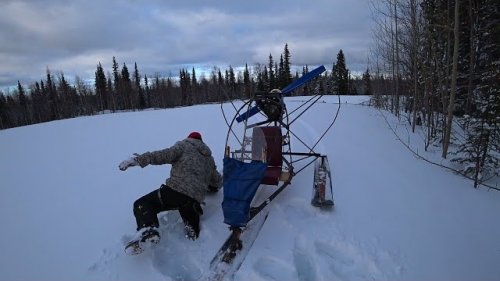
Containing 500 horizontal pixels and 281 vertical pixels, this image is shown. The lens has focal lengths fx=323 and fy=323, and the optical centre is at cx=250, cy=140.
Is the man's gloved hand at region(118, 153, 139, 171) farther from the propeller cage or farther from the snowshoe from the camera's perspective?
the propeller cage

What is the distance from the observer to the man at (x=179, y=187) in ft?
12.9

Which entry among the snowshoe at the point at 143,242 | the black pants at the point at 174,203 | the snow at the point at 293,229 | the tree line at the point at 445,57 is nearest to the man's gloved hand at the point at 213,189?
the snow at the point at 293,229

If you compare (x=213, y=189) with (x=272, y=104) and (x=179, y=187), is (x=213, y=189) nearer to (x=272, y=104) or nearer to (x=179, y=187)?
(x=179, y=187)

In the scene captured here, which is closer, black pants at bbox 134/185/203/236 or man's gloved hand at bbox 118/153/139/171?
man's gloved hand at bbox 118/153/139/171

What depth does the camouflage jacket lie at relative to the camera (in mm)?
4184

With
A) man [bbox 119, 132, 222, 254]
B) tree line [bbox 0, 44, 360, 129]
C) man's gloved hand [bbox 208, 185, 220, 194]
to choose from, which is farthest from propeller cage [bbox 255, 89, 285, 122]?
tree line [bbox 0, 44, 360, 129]

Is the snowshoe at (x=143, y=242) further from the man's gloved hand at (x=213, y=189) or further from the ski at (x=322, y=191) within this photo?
the ski at (x=322, y=191)

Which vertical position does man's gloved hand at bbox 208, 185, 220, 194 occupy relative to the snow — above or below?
above

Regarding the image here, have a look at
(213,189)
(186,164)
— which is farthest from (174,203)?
(213,189)

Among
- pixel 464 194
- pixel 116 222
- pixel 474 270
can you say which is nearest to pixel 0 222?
pixel 116 222

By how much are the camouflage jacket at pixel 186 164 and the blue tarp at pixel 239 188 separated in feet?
1.12

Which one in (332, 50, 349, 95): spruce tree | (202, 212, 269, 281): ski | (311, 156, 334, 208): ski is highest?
(332, 50, 349, 95): spruce tree

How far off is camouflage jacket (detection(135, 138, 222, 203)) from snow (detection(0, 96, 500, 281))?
56cm

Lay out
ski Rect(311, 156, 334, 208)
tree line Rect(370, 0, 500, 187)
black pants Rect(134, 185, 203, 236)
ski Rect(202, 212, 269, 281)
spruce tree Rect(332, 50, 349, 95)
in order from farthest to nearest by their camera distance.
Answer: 1. spruce tree Rect(332, 50, 349, 95)
2. tree line Rect(370, 0, 500, 187)
3. ski Rect(311, 156, 334, 208)
4. black pants Rect(134, 185, 203, 236)
5. ski Rect(202, 212, 269, 281)
